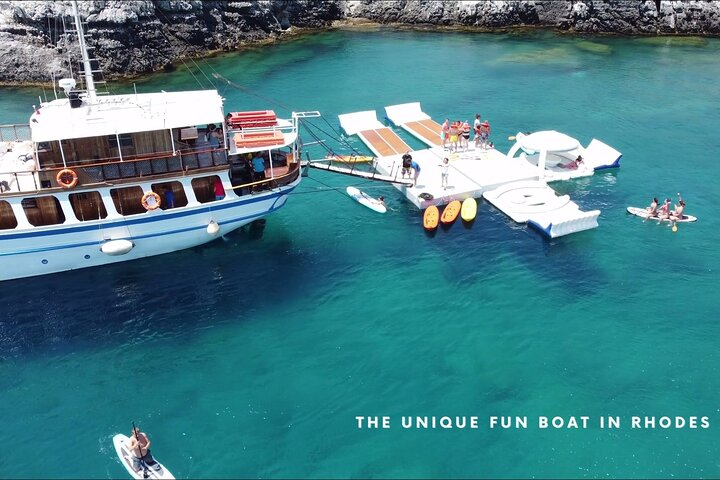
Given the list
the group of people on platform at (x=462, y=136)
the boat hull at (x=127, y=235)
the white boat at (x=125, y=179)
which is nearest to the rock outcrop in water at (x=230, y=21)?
Result: the white boat at (x=125, y=179)

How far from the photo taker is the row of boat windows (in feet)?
114

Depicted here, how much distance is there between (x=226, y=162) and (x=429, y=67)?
44.6 metres

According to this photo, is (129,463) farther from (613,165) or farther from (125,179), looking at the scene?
(613,165)

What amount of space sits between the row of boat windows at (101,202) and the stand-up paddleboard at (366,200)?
1121 cm

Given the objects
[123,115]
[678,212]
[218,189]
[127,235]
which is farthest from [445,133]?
[127,235]

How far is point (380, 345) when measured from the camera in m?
31.5

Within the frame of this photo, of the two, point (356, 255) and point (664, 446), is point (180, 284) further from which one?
point (664, 446)

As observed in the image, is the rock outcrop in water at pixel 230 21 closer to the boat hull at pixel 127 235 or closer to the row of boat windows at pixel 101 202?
the row of boat windows at pixel 101 202

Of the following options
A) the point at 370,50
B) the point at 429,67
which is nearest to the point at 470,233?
the point at 429,67

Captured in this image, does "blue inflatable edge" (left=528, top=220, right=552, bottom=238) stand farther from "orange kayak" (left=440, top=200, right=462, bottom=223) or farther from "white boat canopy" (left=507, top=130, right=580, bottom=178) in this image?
"white boat canopy" (left=507, top=130, right=580, bottom=178)

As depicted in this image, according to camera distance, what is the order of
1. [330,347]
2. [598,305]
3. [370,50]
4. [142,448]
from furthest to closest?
[370,50], [598,305], [330,347], [142,448]

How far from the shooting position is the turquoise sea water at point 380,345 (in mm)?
25906

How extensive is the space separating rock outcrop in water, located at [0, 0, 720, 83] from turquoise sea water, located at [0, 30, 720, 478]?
37.7 meters

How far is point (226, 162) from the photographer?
37375 millimetres
